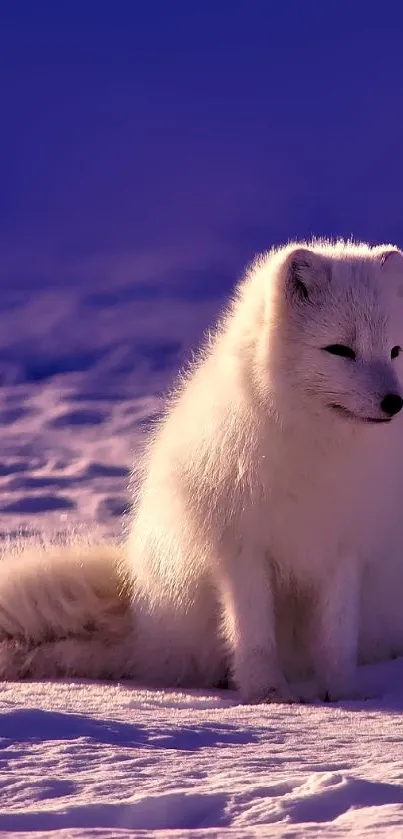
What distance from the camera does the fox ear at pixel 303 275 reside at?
10.9 feet

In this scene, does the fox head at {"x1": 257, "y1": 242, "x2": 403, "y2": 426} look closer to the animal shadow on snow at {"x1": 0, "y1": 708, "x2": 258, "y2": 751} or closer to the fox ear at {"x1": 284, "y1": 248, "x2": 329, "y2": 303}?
the fox ear at {"x1": 284, "y1": 248, "x2": 329, "y2": 303}

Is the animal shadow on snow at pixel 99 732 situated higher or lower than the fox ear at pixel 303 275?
lower

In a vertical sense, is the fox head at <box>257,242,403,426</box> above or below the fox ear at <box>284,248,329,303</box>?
below

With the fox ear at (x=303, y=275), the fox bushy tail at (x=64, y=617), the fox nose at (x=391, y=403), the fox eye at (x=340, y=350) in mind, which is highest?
the fox ear at (x=303, y=275)

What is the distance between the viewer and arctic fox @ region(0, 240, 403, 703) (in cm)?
329

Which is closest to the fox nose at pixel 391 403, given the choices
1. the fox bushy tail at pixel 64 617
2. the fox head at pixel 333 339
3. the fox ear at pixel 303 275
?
the fox head at pixel 333 339

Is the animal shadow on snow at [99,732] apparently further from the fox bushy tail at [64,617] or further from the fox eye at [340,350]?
the fox bushy tail at [64,617]

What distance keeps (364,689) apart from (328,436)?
2.57ft

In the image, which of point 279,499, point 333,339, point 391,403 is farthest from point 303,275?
point 279,499

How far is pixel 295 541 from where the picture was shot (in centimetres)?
338

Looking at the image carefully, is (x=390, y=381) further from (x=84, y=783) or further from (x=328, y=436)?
(x=84, y=783)

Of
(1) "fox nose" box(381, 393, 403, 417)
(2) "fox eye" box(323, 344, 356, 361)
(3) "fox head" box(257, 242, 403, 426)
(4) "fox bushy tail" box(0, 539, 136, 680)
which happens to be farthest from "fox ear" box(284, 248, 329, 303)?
(4) "fox bushy tail" box(0, 539, 136, 680)

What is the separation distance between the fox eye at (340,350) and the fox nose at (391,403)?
0.18 m

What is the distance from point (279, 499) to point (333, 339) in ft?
1.62
